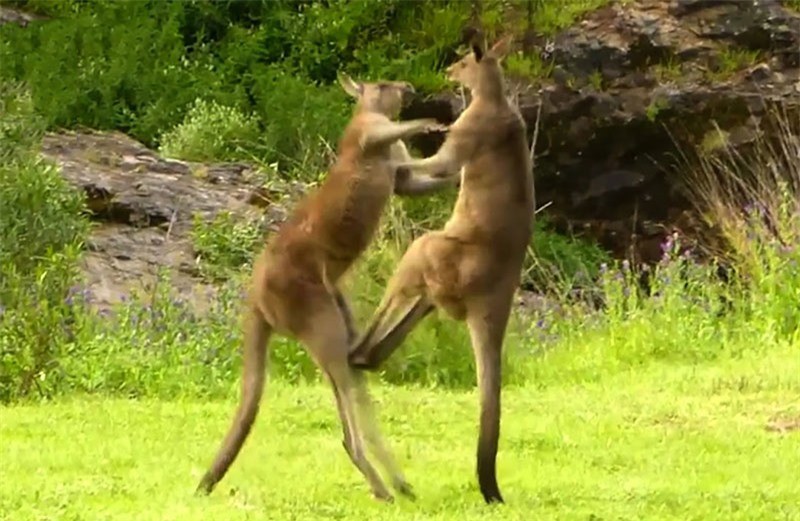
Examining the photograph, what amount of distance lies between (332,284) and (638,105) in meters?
12.7

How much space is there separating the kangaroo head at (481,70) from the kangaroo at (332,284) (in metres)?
0.33

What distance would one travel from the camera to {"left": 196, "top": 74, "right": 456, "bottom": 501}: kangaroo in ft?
24.1

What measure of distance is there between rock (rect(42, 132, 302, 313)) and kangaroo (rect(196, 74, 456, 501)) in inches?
245

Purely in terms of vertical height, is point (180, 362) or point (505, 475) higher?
point (505, 475)

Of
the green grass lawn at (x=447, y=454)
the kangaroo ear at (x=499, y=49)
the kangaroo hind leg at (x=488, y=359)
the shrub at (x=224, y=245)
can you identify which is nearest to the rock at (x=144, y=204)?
the shrub at (x=224, y=245)

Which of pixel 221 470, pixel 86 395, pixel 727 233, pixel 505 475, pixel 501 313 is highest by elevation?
pixel 501 313

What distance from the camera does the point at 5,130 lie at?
43.5 ft

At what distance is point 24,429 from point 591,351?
4980 mm

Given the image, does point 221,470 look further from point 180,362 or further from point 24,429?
Answer: point 180,362

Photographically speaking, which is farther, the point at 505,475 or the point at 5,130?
the point at 5,130

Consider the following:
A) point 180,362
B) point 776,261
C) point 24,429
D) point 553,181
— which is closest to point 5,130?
point 180,362

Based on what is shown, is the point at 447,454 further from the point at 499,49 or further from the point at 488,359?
the point at 499,49

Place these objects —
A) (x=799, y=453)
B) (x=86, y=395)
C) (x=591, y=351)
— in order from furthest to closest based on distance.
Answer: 1. (x=591, y=351)
2. (x=86, y=395)
3. (x=799, y=453)

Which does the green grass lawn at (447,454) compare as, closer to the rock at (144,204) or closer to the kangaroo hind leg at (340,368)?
the kangaroo hind leg at (340,368)
